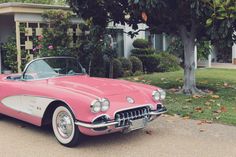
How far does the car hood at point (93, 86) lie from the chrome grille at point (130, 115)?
0.35 meters

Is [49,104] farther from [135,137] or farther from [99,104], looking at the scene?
[135,137]

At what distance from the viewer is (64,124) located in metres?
5.46

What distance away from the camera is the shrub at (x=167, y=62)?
615 inches

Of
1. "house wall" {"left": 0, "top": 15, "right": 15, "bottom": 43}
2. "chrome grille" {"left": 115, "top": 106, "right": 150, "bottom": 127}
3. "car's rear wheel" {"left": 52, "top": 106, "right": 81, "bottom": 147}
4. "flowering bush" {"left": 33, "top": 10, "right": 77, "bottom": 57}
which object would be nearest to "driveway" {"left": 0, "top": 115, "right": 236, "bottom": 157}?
"car's rear wheel" {"left": 52, "top": 106, "right": 81, "bottom": 147}

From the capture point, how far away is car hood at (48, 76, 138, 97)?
5383 millimetres

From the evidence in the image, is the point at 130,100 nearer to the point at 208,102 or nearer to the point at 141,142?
the point at 141,142

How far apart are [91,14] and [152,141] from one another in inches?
207

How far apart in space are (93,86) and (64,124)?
2.42 ft

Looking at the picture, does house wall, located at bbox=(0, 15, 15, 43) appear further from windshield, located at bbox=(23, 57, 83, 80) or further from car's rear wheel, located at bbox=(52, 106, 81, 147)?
car's rear wheel, located at bbox=(52, 106, 81, 147)

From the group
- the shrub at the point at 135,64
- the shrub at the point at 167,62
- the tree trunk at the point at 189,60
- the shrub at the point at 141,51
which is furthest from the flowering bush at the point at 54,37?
the shrub at the point at 167,62

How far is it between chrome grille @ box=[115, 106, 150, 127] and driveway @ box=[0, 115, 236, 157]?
42 centimetres

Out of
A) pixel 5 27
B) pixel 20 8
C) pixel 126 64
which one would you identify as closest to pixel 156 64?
pixel 126 64

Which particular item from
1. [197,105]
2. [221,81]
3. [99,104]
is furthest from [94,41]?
[99,104]

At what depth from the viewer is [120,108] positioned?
5.19 m
